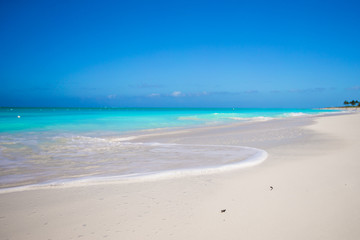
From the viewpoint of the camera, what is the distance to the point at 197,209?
286 cm

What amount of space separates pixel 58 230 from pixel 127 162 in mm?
3402

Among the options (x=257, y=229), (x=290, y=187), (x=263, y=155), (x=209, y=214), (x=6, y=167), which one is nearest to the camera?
(x=257, y=229)

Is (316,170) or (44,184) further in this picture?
(316,170)

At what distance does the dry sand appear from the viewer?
237cm

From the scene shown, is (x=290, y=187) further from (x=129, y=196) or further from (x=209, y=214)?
(x=129, y=196)

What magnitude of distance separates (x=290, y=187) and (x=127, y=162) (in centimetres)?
405

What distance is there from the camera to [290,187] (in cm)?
356

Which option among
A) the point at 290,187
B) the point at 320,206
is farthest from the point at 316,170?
the point at 320,206

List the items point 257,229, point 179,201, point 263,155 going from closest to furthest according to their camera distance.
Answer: point 257,229, point 179,201, point 263,155

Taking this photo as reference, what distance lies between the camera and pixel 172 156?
6.46 meters

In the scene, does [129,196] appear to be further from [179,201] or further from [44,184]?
[44,184]

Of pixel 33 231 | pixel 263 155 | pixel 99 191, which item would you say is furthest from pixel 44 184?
pixel 263 155

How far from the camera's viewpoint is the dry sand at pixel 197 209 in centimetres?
237

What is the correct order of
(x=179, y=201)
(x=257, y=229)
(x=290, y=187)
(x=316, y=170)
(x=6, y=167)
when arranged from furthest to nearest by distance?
(x=6, y=167), (x=316, y=170), (x=290, y=187), (x=179, y=201), (x=257, y=229)
